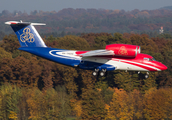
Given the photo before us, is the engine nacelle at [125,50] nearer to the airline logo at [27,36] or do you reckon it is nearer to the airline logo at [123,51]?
the airline logo at [123,51]

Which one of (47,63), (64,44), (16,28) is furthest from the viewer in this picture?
(64,44)

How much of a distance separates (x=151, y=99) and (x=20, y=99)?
81.1 feet

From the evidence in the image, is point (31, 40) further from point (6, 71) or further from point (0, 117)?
point (6, 71)

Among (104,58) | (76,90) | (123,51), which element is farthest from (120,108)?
(123,51)

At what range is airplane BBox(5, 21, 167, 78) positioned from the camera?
25672 millimetres

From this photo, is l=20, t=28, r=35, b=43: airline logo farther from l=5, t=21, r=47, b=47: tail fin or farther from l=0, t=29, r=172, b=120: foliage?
l=0, t=29, r=172, b=120: foliage

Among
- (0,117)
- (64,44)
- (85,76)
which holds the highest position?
(64,44)

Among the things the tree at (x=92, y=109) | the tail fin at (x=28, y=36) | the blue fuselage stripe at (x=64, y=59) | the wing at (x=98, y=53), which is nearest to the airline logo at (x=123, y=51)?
the wing at (x=98, y=53)

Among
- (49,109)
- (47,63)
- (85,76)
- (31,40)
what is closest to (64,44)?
(47,63)

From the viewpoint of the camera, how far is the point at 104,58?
87.6 ft

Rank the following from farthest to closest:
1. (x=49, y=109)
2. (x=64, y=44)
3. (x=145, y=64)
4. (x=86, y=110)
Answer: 1. (x=64, y=44)
2. (x=49, y=109)
3. (x=86, y=110)
4. (x=145, y=64)

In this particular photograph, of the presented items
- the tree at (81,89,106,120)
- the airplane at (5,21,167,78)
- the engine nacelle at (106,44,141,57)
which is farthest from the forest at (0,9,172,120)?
the engine nacelle at (106,44,141,57)

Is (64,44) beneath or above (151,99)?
above

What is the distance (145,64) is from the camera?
26516 millimetres
